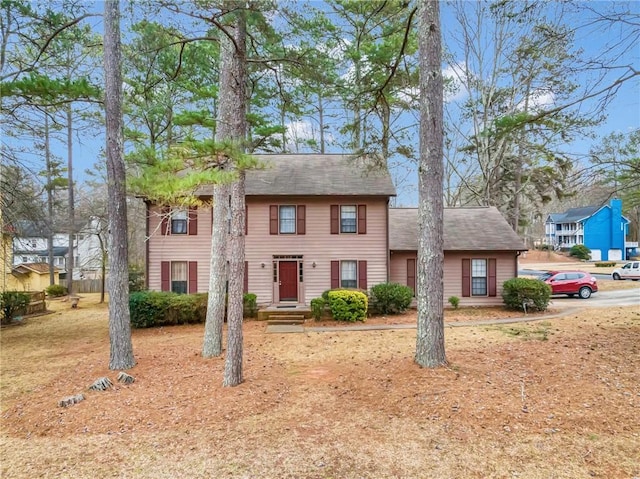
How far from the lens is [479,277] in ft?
49.1

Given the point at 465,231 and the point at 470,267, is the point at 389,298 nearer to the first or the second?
the point at 470,267

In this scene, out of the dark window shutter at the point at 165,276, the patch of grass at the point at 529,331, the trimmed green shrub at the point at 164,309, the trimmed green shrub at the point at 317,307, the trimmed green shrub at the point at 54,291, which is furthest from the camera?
the trimmed green shrub at the point at 54,291

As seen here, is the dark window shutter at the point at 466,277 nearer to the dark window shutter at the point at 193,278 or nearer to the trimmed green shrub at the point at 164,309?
the trimmed green shrub at the point at 164,309

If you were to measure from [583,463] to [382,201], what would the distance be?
1145 centimetres

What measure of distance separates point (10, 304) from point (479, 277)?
65.0 feet

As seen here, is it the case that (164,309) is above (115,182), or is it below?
below

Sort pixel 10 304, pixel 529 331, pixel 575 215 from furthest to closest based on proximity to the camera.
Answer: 1. pixel 575 215
2. pixel 10 304
3. pixel 529 331

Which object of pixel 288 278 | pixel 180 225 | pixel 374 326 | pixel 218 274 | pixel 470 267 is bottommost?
pixel 374 326

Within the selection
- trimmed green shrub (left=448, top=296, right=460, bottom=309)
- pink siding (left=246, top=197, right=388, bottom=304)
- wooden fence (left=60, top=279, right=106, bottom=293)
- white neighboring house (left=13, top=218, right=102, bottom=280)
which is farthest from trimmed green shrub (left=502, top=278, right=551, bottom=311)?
wooden fence (left=60, top=279, right=106, bottom=293)

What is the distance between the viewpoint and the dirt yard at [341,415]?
3.75 metres

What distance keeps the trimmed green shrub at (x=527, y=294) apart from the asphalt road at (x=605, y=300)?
2668 mm

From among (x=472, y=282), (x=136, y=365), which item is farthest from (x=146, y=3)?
(x=472, y=282)

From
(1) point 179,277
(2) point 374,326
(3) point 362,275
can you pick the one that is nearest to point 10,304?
(1) point 179,277

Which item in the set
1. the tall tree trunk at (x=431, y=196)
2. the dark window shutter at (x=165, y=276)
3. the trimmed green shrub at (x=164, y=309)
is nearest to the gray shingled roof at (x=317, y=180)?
the dark window shutter at (x=165, y=276)
